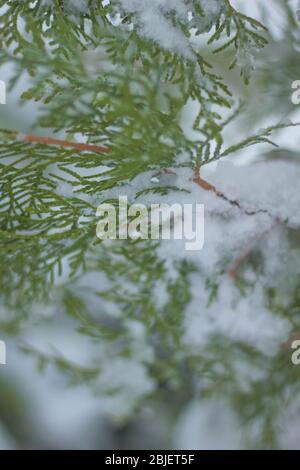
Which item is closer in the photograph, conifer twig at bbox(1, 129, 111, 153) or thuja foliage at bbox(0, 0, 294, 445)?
thuja foliage at bbox(0, 0, 294, 445)

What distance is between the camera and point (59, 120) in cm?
64

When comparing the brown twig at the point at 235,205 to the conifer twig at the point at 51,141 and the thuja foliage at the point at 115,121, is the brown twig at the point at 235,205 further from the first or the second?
the conifer twig at the point at 51,141

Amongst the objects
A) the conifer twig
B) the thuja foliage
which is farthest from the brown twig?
the conifer twig

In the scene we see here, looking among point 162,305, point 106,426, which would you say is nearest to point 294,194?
point 162,305

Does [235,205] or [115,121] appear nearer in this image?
[115,121]

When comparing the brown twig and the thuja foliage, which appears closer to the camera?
the thuja foliage

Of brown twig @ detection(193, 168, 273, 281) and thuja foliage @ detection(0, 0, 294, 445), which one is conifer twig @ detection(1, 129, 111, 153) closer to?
thuja foliage @ detection(0, 0, 294, 445)

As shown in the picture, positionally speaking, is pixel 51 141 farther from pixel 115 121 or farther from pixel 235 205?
pixel 235 205

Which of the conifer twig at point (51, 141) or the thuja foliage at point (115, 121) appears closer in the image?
the thuja foliage at point (115, 121)

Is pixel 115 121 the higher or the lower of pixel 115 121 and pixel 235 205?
the higher

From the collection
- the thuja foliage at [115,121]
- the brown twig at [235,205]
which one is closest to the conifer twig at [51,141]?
the thuja foliage at [115,121]

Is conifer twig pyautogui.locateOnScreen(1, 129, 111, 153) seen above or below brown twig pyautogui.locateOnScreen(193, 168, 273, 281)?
above

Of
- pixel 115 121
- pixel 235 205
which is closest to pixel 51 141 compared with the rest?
pixel 115 121
